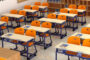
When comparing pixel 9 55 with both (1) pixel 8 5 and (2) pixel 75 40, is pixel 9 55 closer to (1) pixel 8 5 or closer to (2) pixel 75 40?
(2) pixel 75 40

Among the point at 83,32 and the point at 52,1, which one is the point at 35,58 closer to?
the point at 83,32

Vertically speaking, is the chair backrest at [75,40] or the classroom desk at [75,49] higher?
the chair backrest at [75,40]

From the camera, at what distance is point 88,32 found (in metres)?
7.86

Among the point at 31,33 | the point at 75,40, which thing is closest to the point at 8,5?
the point at 31,33

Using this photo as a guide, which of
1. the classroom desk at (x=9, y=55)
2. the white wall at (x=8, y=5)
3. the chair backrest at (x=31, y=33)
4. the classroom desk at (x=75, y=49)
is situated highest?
the white wall at (x=8, y=5)

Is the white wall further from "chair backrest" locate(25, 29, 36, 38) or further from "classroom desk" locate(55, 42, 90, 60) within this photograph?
"classroom desk" locate(55, 42, 90, 60)

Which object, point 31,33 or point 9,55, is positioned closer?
point 9,55

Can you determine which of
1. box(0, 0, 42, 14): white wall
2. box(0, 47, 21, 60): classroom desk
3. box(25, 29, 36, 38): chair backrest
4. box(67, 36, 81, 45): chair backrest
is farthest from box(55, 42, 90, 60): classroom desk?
box(0, 0, 42, 14): white wall

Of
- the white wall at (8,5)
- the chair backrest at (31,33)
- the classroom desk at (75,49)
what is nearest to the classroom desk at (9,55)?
the classroom desk at (75,49)

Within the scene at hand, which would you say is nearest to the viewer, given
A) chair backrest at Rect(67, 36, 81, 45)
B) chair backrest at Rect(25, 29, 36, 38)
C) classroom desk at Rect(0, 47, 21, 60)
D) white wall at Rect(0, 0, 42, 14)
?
classroom desk at Rect(0, 47, 21, 60)

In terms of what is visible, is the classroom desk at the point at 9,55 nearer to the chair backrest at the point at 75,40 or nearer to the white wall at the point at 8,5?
the chair backrest at the point at 75,40

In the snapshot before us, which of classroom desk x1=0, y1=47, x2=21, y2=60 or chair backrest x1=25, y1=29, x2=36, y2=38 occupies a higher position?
chair backrest x1=25, y1=29, x2=36, y2=38

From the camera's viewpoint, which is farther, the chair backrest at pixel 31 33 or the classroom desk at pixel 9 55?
the chair backrest at pixel 31 33

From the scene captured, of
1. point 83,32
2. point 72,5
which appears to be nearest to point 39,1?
point 72,5
